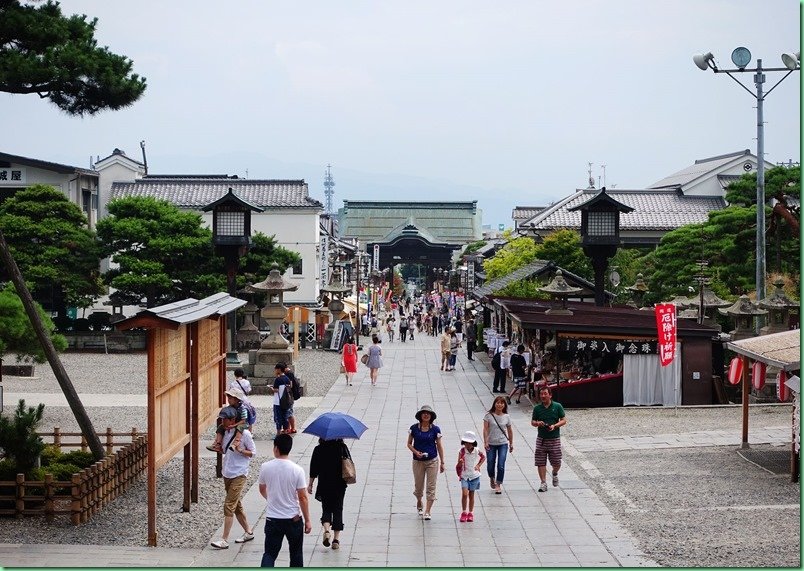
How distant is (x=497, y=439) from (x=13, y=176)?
143 ft

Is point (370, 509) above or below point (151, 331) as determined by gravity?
below

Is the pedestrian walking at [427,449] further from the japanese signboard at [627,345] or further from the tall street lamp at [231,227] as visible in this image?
the tall street lamp at [231,227]

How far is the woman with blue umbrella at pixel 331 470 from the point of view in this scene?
1134 cm

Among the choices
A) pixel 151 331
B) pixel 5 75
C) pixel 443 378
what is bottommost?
pixel 443 378

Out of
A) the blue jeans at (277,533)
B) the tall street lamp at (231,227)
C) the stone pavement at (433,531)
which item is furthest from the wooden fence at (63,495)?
the tall street lamp at (231,227)

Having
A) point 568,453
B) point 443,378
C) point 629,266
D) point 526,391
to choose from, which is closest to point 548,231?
point 629,266

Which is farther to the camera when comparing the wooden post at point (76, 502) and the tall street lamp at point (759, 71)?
the tall street lamp at point (759, 71)

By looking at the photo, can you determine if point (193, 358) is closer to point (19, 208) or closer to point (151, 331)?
point (151, 331)

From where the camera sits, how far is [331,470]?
11.4 m

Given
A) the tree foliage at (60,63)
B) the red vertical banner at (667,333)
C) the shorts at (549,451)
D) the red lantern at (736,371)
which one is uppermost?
the tree foliage at (60,63)

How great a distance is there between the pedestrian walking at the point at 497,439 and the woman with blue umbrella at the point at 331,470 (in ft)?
11.1

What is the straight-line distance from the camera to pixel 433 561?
35.4ft

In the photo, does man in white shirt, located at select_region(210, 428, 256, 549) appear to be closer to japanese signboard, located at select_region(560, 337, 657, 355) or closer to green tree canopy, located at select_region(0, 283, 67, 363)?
green tree canopy, located at select_region(0, 283, 67, 363)

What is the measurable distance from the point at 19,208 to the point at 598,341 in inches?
1070
